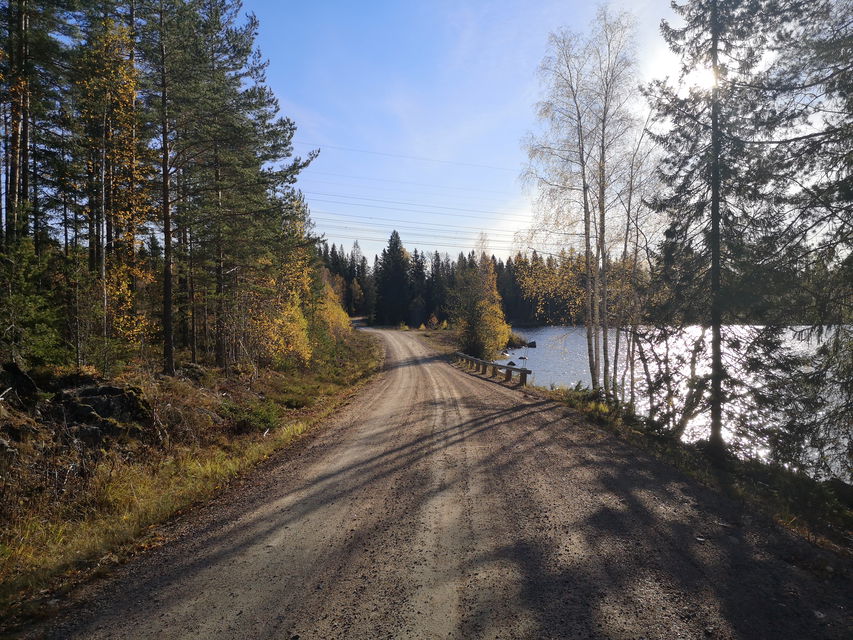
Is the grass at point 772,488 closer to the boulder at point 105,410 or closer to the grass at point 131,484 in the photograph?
the grass at point 131,484

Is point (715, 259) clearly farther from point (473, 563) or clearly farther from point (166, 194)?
point (166, 194)

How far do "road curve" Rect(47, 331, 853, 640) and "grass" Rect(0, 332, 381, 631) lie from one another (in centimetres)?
54

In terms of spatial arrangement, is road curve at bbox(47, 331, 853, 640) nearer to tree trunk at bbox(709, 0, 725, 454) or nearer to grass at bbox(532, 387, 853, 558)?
grass at bbox(532, 387, 853, 558)

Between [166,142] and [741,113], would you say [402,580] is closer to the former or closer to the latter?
[741,113]

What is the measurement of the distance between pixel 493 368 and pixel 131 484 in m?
17.8

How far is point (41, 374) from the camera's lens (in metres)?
8.23

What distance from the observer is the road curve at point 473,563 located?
3.25 m

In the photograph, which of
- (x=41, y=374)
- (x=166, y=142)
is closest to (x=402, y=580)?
(x=41, y=374)

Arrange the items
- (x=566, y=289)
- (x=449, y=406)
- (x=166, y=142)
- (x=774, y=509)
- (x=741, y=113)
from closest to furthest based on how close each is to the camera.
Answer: (x=774, y=509) → (x=741, y=113) → (x=166, y=142) → (x=449, y=406) → (x=566, y=289)

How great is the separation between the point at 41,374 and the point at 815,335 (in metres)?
14.5

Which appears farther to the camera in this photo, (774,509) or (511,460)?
(511,460)

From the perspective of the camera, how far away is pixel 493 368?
22.2 meters

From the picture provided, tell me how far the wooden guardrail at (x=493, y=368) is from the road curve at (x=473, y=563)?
389 inches

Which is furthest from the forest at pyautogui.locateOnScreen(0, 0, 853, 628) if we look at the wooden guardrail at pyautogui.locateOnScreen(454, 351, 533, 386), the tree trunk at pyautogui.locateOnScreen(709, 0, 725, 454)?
the wooden guardrail at pyautogui.locateOnScreen(454, 351, 533, 386)
